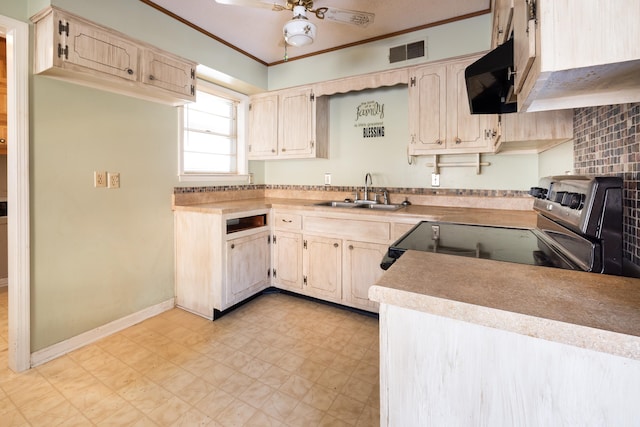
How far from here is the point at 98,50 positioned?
199 cm

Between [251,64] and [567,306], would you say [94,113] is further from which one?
[567,306]

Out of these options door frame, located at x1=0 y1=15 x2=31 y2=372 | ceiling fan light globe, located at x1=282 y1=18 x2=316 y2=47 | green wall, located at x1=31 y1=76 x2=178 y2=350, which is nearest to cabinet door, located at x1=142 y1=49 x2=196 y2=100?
green wall, located at x1=31 y1=76 x2=178 y2=350

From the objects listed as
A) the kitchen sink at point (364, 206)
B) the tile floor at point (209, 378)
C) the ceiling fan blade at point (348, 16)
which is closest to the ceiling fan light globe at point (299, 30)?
the ceiling fan blade at point (348, 16)

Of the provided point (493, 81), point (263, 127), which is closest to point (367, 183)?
point (263, 127)

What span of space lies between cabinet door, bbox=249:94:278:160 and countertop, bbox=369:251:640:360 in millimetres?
2779

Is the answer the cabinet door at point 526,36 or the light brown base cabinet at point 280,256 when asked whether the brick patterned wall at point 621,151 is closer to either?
the cabinet door at point 526,36

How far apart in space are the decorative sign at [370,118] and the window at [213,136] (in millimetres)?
1336

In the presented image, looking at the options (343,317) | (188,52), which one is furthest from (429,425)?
(188,52)

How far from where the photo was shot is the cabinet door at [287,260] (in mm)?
2928

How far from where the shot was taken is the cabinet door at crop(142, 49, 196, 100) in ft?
7.48

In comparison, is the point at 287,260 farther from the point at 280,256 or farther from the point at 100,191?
the point at 100,191

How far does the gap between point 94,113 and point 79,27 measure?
1.73 ft

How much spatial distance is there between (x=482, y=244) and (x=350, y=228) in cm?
141

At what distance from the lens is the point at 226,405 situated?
162 centimetres
